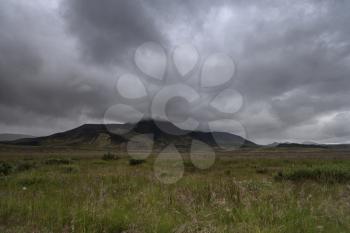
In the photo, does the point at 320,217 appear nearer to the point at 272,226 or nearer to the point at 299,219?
the point at 299,219

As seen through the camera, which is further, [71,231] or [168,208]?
[168,208]

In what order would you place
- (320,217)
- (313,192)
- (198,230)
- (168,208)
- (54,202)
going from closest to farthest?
(198,230)
(320,217)
(168,208)
(54,202)
(313,192)

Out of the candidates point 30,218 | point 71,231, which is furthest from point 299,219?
point 30,218

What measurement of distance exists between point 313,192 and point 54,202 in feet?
21.4

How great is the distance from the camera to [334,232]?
393 cm

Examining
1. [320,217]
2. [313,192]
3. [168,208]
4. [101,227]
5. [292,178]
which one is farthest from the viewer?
[292,178]

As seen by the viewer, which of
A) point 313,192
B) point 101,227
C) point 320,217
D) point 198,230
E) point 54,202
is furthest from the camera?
point 313,192

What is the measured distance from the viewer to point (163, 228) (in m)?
4.09

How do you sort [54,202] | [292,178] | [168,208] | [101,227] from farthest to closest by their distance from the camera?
[292,178]
[54,202]
[168,208]
[101,227]

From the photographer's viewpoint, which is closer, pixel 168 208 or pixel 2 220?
pixel 2 220

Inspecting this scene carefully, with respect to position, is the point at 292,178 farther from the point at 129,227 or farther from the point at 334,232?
the point at 129,227

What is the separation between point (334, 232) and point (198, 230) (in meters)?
2.05

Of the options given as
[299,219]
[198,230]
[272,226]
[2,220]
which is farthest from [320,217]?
[2,220]

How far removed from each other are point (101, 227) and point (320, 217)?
3.76 m
